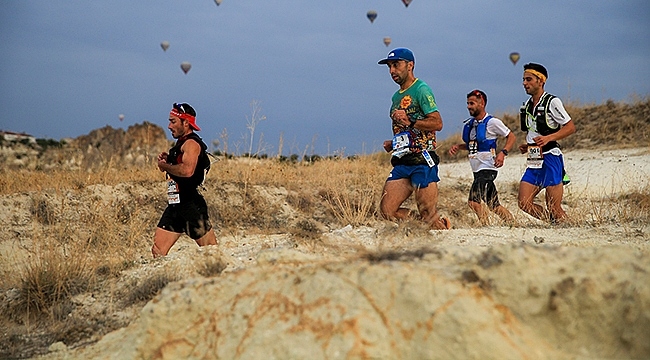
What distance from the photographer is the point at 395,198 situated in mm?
7152

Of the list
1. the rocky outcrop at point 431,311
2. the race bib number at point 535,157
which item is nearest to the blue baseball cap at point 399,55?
the race bib number at point 535,157

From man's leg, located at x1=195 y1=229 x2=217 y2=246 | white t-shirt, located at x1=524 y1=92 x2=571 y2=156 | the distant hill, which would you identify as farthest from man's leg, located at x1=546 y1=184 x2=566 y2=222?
the distant hill

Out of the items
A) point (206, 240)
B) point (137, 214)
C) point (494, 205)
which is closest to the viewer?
point (206, 240)

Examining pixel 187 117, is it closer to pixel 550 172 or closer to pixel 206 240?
pixel 206 240

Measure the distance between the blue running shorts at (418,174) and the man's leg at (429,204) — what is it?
0.18 feet

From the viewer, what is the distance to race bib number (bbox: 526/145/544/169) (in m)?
7.89

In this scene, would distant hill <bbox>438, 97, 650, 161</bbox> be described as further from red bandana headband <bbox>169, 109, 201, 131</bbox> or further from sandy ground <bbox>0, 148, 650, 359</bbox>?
red bandana headband <bbox>169, 109, 201, 131</bbox>

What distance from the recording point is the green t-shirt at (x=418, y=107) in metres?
6.99

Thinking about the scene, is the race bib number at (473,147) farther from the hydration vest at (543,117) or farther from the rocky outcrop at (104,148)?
the rocky outcrop at (104,148)

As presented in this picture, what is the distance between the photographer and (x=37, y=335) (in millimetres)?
5230

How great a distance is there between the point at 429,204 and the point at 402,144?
0.67m

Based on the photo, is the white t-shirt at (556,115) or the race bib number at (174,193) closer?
the race bib number at (174,193)

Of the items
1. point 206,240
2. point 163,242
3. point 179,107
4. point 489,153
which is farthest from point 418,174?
point 163,242

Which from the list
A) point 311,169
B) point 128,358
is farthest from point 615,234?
point 311,169
